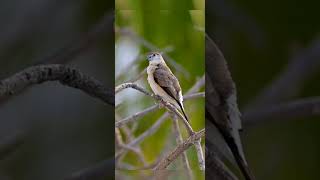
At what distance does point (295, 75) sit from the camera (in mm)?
2799

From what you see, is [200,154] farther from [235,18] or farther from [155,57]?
[235,18]

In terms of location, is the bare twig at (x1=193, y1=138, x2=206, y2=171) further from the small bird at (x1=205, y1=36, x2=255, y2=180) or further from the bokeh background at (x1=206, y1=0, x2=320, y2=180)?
the bokeh background at (x1=206, y1=0, x2=320, y2=180)

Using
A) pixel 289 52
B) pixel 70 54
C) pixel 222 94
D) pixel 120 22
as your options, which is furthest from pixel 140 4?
pixel 289 52

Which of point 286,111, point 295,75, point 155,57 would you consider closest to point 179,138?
point 155,57

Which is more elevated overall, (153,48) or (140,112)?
(153,48)

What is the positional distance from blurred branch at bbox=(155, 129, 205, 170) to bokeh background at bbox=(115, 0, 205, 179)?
0.02 m

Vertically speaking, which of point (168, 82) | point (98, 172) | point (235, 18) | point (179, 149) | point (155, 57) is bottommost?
point (98, 172)

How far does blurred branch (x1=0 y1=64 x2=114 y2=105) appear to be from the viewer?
2568 mm

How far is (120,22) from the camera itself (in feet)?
9.14

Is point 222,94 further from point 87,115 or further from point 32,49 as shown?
point 32,49

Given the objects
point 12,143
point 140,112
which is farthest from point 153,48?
point 12,143

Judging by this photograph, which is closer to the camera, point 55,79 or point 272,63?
point 55,79

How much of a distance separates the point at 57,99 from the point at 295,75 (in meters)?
1.21

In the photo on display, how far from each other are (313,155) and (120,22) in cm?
120
